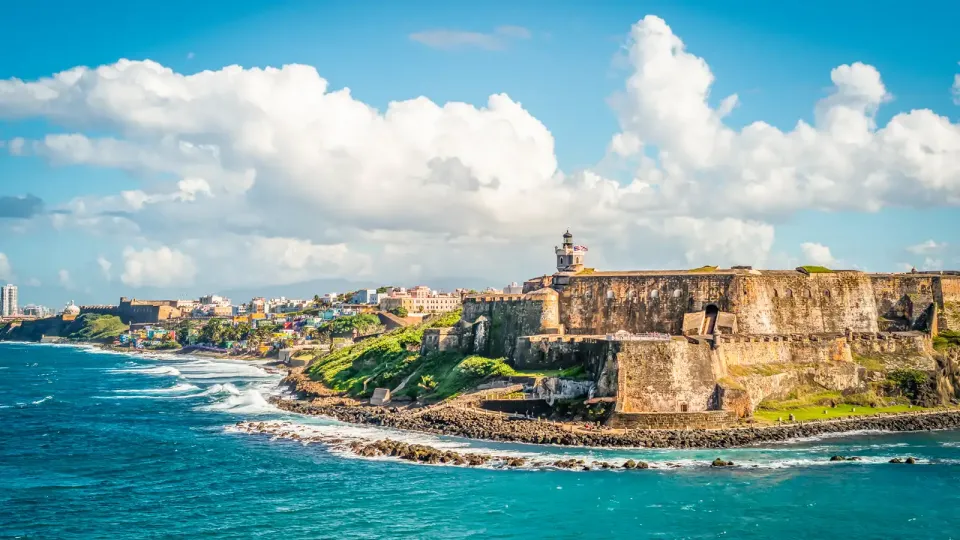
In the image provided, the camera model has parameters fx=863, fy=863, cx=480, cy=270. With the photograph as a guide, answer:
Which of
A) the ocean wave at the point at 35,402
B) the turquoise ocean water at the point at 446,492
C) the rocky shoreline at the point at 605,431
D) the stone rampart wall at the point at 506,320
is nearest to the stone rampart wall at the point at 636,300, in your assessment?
the stone rampart wall at the point at 506,320

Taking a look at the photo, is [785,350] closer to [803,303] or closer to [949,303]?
[803,303]

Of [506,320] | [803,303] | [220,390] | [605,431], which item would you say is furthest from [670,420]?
[220,390]

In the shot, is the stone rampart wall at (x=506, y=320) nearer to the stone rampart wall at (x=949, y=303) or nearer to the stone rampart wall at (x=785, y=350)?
the stone rampart wall at (x=785, y=350)

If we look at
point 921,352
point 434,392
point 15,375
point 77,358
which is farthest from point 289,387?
point 77,358

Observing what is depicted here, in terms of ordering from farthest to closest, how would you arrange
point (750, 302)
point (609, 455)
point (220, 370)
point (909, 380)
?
point (220, 370) < point (750, 302) < point (909, 380) < point (609, 455)

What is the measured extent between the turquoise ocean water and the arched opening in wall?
13.3 metres

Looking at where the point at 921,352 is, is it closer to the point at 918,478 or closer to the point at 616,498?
the point at 918,478

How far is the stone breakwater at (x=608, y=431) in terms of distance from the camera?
48969mm

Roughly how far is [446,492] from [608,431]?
13470 mm

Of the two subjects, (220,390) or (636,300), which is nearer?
(636,300)

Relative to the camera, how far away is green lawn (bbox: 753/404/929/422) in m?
54.4

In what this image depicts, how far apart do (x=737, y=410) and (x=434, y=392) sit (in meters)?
22.9

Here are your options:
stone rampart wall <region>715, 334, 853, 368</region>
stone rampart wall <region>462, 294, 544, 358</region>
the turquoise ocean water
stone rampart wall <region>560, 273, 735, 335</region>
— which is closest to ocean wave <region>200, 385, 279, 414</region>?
the turquoise ocean water

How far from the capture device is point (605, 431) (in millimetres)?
50562
